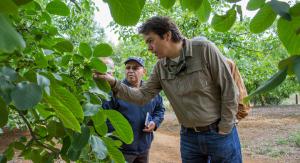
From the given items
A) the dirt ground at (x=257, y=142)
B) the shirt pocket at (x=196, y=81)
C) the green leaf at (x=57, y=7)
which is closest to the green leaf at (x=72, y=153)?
the green leaf at (x=57, y=7)

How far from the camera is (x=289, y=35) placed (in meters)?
0.68

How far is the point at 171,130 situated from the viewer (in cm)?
1276

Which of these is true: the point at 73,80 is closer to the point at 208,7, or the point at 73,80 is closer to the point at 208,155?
the point at 208,7

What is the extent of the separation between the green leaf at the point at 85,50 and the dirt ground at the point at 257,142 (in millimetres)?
6847

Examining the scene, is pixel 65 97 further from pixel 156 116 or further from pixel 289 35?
pixel 156 116

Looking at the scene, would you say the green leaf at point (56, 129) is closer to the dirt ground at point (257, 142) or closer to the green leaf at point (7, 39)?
the green leaf at point (7, 39)

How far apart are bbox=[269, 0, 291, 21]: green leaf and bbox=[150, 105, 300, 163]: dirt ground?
299 inches

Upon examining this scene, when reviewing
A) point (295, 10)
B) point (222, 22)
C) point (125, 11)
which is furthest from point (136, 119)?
point (295, 10)

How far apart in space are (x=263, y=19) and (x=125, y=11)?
0.27 meters

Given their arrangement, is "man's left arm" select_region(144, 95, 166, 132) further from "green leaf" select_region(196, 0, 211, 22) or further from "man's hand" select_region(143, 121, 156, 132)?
"green leaf" select_region(196, 0, 211, 22)

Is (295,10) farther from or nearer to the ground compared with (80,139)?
farther from the ground

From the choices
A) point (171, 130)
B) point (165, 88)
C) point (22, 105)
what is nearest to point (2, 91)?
point (22, 105)

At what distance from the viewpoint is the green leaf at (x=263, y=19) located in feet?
2.52

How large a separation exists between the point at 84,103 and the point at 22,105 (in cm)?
52
